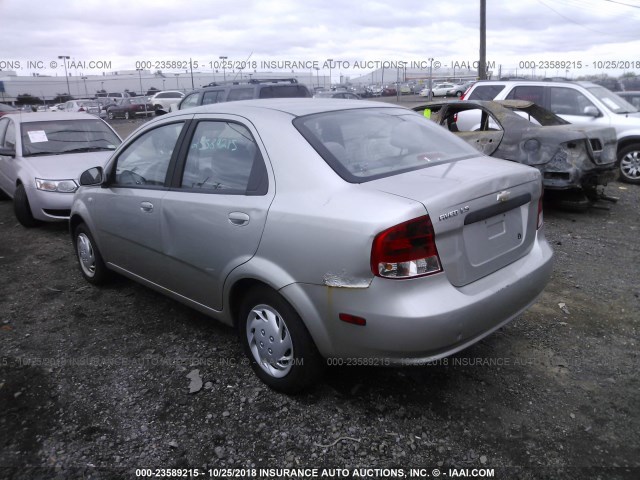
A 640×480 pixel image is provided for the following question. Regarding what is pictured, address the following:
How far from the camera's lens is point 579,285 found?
181 inches

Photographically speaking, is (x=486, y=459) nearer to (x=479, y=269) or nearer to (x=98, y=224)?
(x=479, y=269)

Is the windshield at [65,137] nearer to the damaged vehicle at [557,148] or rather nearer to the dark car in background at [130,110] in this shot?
the damaged vehicle at [557,148]

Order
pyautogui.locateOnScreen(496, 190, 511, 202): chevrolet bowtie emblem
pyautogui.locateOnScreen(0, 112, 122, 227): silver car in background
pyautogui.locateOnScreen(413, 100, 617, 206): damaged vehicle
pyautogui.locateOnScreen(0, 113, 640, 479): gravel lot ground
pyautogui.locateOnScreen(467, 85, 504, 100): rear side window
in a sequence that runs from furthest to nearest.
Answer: pyautogui.locateOnScreen(467, 85, 504, 100): rear side window → pyautogui.locateOnScreen(0, 112, 122, 227): silver car in background → pyautogui.locateOnScreen(413, 100, 617, 206): damaged vehicle → pyautogui.locateOnScreen(496, 190, 511, 202): chevrolet bowtie emblem → pyautogui.locateOnScreen(0, 113, 640, 479): gravel lot ground

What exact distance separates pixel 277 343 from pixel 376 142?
1.33 meters

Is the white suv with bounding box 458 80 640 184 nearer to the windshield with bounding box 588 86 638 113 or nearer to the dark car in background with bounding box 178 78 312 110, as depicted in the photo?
the windshield with bounding box 588 86 638 113

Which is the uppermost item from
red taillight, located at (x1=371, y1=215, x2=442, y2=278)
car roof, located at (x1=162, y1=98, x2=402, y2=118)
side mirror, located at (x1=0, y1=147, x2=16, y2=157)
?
car roof, located at (x1=162, y1=98, x2=402, y2=118)

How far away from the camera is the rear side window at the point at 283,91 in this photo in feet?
37.4

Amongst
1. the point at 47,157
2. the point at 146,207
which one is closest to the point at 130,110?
the point at 47,157

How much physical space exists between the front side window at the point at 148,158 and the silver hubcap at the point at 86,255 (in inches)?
35.4

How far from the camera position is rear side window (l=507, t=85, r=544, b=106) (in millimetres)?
9336

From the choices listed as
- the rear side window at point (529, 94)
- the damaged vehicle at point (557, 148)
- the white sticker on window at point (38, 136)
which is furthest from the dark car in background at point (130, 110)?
the damaged vehicle at point (557, 148)

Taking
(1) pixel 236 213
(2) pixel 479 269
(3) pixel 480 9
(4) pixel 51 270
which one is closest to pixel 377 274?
(2) pixel 479 269

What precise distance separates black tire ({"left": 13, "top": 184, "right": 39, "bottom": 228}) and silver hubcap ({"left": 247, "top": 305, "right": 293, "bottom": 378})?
5260 mm

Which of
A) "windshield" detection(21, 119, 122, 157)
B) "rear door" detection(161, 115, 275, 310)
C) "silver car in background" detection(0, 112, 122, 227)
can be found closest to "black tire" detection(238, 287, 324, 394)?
"rear door" detection(161, 115, 275, 310)
